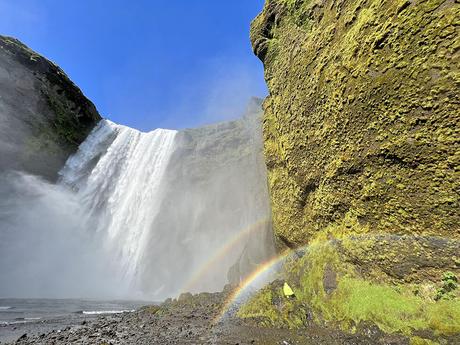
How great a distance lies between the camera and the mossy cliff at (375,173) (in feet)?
20.4

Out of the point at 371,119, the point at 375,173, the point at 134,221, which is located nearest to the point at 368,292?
the point at 375,173

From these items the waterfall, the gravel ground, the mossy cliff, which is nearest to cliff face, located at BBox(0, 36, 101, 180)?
the waterfall

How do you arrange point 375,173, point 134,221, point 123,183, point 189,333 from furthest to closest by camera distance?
point 123,183, point 134,221, point 189,333, point 375,173

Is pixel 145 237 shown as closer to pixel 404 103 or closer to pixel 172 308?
pixel 172 308

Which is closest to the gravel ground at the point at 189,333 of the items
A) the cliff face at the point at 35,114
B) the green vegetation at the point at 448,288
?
the green vegetation at the point at 448,288

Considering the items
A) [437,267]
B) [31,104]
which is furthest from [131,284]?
[437,267]

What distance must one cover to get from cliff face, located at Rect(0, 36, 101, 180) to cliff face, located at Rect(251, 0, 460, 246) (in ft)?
114

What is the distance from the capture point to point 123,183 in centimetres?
3953

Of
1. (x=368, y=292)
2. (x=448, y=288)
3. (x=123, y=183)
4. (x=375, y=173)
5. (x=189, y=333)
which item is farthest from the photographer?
(x=123, y=183)

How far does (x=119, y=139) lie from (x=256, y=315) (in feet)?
133

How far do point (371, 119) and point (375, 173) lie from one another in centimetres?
147

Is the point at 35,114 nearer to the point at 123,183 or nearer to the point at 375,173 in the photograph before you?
the point at 123,183

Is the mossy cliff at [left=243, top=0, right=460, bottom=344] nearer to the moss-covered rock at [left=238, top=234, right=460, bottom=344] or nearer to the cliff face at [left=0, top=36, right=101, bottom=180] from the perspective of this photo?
the moss-covered rock at [left=238, top=234, right=460, bottom=344]

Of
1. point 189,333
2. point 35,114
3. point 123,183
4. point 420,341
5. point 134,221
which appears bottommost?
point 420,341
